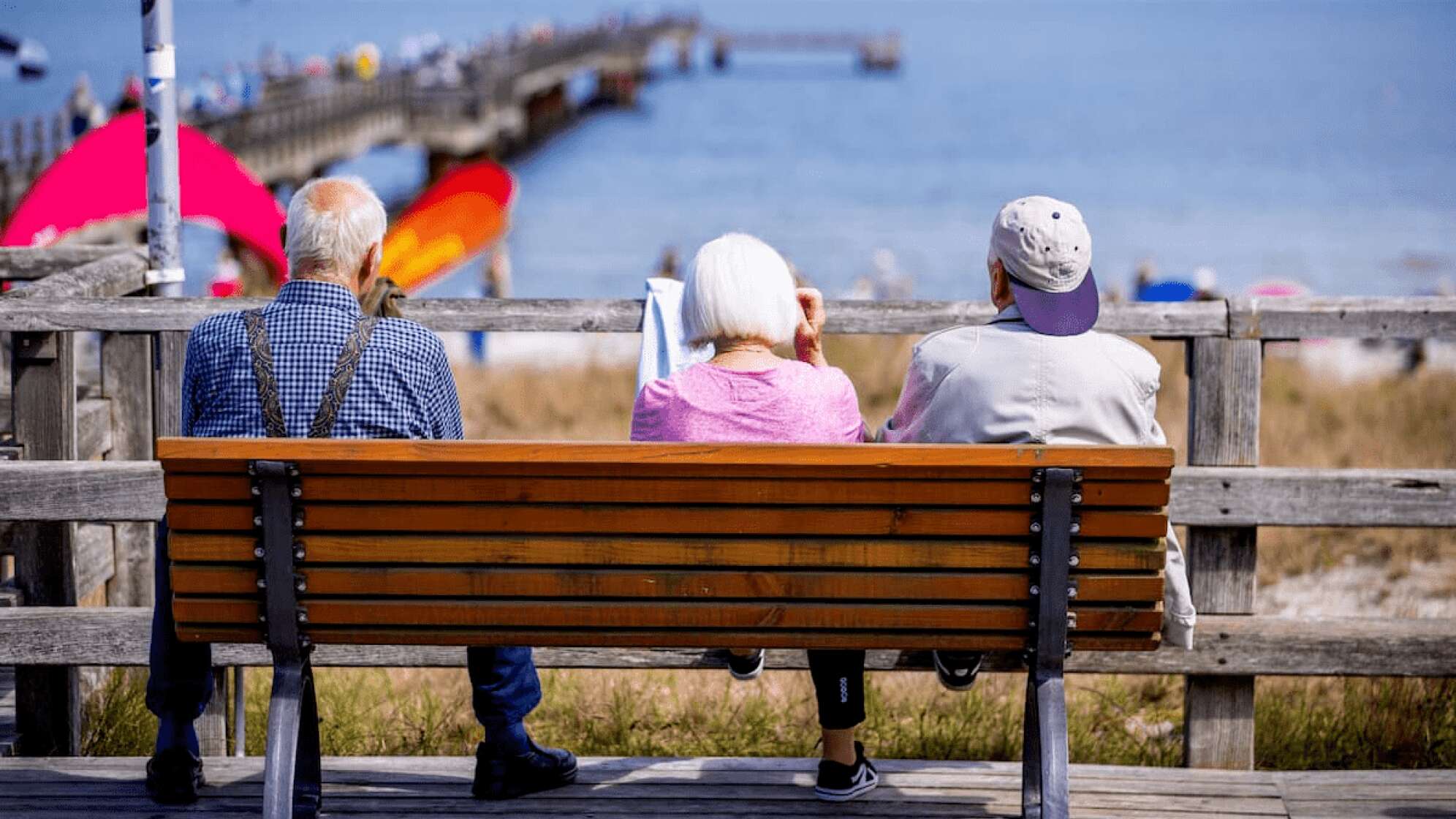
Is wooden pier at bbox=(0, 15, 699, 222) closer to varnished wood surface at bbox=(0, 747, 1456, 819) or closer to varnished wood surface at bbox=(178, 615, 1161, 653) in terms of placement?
varnished wood surface at bbox=(0, 747, 1456, 819)

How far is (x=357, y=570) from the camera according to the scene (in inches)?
115

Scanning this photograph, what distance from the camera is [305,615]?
2951 mm

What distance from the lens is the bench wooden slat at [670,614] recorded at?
2922 mm

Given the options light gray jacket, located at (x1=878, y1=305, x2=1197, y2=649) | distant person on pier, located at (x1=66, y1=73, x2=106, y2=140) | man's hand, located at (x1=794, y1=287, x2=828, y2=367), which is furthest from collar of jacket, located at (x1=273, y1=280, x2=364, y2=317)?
distant person on pier, located at (x1=66, y1=73, x2=106, y2=140)

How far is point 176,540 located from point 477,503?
0.54 metres

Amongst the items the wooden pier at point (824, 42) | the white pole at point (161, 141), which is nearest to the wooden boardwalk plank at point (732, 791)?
the white pole at point (161, 141)

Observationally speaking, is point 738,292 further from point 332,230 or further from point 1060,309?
point 332,230

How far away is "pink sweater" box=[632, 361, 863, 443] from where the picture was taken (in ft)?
10.5

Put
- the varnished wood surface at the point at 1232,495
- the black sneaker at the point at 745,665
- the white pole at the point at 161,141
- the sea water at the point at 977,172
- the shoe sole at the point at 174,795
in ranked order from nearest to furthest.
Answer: the shoe sole at the point at 174,795 → the black sneaker at the point at 745,665 → the varnished wood surface at the point at 1232,495 → the white pole at the point at 161,141 → the sea water at the point at 977,172

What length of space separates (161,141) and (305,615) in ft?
6.72

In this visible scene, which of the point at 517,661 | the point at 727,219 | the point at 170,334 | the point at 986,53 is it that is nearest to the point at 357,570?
the point at 517,661

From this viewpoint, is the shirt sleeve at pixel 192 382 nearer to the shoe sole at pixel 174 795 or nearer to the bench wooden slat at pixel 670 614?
the bench wooden slat at pixel 670 614

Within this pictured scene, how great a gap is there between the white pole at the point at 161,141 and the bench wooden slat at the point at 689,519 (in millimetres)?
1896

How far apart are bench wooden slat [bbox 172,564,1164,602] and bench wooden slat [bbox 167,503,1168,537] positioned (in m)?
0.08
